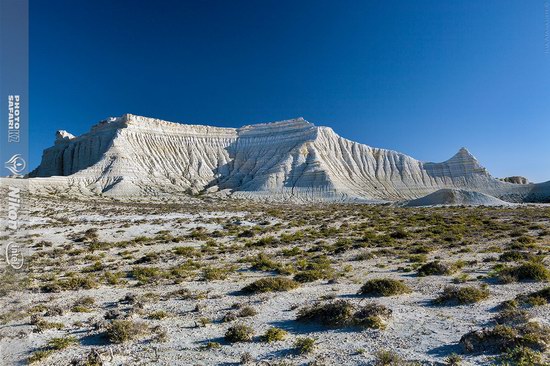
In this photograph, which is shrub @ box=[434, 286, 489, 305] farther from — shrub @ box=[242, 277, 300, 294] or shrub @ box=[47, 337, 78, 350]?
shrub @ box=[47, 337, 78, 350]

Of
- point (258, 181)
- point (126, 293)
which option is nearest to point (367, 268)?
point (126, 293)

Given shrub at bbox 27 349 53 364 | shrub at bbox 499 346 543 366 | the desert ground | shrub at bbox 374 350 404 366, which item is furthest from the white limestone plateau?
shrub at bbox 374 350 404 366

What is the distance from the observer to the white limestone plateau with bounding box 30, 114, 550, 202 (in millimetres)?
96750

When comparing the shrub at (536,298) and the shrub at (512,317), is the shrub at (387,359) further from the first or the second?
the shrub at (536,298)

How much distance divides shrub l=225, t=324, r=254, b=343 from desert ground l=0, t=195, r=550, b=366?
0.03 metres

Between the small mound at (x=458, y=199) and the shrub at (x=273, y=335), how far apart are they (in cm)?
6319

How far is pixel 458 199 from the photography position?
6525 centimetres

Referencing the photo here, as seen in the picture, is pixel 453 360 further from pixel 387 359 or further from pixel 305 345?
pixel 305 345

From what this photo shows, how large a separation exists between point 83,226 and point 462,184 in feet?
343

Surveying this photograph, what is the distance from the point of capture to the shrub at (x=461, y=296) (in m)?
10.1

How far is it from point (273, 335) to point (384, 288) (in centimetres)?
472

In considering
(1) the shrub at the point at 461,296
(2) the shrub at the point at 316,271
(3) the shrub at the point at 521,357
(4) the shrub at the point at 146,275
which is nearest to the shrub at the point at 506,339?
(3) the shrub at the point at 521,357

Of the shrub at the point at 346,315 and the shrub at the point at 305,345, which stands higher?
the shrub at the point at 346,315

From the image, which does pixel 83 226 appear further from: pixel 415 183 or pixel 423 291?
pixel 415 183
